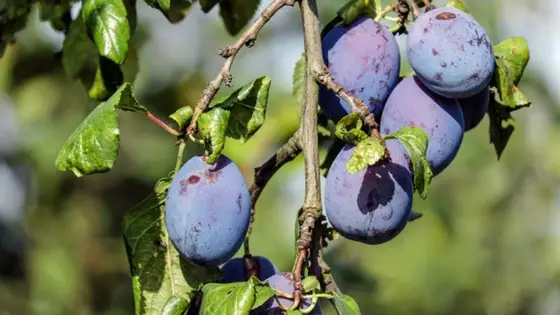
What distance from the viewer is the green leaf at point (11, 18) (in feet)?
4.12

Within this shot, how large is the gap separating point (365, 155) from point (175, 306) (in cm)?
26

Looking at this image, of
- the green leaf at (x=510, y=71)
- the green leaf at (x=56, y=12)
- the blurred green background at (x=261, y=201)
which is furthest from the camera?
the blurred green background at (x=261, y=201)

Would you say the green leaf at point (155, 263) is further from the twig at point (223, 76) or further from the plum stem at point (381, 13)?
the plum stem at point (381, 13)

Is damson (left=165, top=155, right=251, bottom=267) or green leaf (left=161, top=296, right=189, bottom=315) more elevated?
damson (left=165, top=155, right=251, bottom=267)

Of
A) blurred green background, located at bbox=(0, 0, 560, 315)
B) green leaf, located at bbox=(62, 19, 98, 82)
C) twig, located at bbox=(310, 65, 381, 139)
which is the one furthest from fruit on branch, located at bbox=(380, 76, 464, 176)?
blurred green background, located at bbox=(0, 0, 560, 315)

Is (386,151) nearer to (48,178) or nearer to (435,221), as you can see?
(48,178)

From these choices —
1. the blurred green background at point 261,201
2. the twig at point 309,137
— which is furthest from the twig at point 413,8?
the blurred green background at point 261,201

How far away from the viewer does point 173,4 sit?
133 cm

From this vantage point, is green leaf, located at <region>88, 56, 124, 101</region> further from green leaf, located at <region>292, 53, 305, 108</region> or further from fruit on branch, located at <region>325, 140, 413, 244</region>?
fruit on branch, located at <region>325, 140, 413, 244</region>

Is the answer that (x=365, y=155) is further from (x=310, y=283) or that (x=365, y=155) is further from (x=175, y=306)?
(x=175, y=306)

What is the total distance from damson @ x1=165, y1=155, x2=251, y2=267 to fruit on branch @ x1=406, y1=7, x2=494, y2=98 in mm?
255

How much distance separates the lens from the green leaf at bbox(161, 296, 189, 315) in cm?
99

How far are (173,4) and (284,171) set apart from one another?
1.39 meters

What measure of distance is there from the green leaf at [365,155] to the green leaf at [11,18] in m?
0.56
